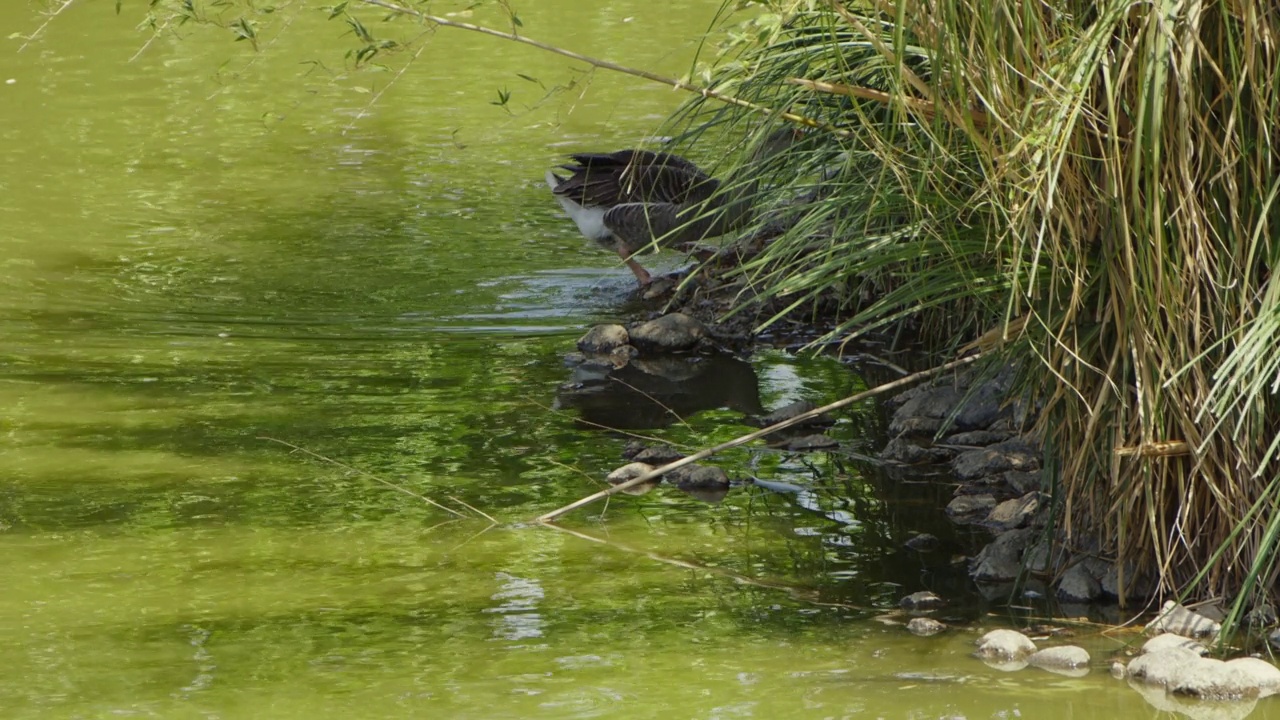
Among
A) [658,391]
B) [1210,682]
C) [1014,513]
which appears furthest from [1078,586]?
[658,391]

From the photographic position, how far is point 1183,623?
3.99 m

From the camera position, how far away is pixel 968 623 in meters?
4.23

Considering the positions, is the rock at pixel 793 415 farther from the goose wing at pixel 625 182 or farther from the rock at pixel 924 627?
the goose wing at pixel 625 182

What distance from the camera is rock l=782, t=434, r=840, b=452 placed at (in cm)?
575

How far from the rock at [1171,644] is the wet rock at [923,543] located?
0.99 m

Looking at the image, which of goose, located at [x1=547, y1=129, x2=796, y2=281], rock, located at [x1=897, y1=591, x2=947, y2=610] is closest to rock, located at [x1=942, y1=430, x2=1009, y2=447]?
rock, located at [x1=897, y1=591, x2=947, y2=610]

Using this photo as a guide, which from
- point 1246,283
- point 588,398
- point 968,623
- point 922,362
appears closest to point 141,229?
point 588,398

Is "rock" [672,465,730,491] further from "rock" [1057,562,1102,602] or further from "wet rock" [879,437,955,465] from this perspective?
"rock" [1057,562,1102,602]

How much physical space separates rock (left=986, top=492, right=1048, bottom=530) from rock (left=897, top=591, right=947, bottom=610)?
0.58 m

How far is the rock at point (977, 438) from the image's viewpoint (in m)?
5.59

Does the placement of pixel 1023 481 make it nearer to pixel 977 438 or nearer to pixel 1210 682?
pixel 977 438

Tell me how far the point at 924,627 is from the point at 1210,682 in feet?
2.48

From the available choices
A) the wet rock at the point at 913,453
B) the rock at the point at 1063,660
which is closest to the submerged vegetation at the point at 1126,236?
the rock at the point at 1063,660

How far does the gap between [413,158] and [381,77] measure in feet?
9.49
